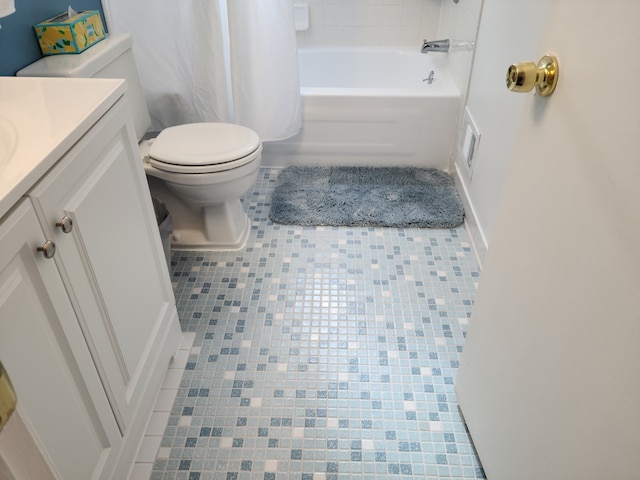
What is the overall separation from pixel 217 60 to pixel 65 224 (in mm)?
1508

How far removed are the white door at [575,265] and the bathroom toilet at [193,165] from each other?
1040mm

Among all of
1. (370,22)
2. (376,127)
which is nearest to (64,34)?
(376,127)

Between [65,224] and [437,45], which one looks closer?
[65,224]

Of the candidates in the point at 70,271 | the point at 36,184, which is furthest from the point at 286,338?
the point at 36,184

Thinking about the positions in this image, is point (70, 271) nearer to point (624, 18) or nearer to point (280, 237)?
point (624, 18)

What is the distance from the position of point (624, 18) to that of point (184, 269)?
65.7 inches

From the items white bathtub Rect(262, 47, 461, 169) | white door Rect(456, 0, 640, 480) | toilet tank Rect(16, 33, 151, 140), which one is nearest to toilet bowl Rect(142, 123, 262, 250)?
toilet tank Rect(16, 33, 151, 140)

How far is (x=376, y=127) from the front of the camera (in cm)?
245

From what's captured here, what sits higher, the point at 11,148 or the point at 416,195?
the point at 11,148

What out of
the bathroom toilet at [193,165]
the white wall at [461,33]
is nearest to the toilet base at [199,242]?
the bathroom toilet at [193,165]

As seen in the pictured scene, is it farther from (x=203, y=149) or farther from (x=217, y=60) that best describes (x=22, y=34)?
(x=217, y=60)

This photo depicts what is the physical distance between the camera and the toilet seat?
1717mm

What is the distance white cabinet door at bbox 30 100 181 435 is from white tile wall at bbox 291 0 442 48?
2.07m

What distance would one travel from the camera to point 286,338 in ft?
5.36
